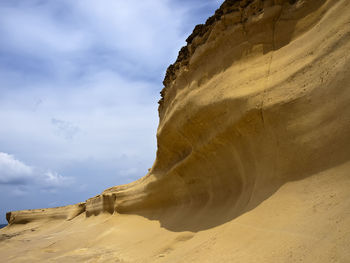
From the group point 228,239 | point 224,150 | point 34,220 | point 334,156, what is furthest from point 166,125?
point 34,220

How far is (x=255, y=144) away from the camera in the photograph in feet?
11.9

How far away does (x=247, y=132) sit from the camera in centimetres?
371

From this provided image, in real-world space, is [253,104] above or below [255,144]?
above

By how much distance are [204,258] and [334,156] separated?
5.40 feet

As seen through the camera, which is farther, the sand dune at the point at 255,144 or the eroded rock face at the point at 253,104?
the eroded rock face at the point at 253,104

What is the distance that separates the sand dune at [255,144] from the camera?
2.36m

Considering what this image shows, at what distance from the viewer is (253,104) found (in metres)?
3.50

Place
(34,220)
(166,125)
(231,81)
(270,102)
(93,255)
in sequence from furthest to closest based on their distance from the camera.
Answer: (34,220)
(166,125)
(93,255)
(231,81)
(270,102)

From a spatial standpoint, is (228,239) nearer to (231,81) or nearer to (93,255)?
(231,81)

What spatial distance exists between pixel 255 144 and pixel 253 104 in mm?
560

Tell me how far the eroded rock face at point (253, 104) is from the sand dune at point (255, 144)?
16 mm

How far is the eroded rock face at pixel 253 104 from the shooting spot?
271 centimetres

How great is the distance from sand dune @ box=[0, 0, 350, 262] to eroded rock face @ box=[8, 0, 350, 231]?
0.02 m

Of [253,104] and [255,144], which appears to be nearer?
[253,104]
